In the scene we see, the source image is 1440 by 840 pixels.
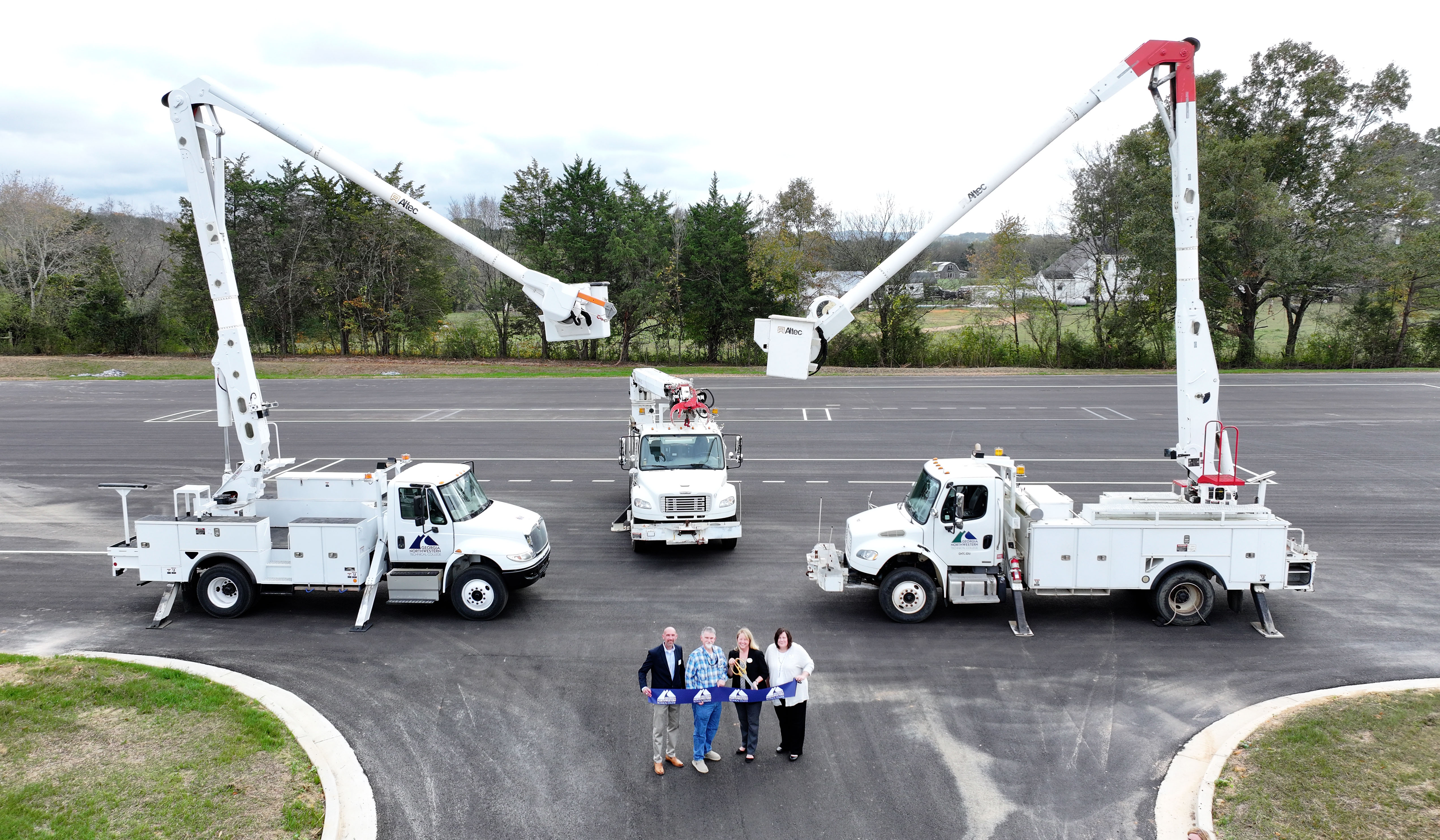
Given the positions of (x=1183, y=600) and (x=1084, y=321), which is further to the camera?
(x=1084, y=321)

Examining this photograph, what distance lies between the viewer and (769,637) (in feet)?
43.8

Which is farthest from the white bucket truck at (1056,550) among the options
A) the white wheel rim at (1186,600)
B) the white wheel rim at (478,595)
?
the white wheel rim at (478,595)

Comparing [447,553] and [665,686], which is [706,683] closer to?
[665,686]

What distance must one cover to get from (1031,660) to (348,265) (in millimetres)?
55839

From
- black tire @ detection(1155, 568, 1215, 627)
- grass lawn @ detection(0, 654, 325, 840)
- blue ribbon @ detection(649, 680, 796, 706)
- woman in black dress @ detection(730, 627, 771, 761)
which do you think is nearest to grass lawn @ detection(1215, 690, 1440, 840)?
black tire @ detection(1155, 568, 1215, 627)

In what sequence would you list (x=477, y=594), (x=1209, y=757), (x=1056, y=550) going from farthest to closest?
1. (x=477, y=594)
2. (x=1056, y=550)
3. (x=1209, y=757)

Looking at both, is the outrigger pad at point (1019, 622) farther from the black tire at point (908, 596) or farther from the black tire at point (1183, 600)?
the black tire at point (1183, 600)

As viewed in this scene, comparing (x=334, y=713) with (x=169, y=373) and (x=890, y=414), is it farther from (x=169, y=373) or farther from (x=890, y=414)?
(x=169, y=373)

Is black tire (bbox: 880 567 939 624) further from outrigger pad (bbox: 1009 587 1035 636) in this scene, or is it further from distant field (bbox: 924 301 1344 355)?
distant field (bbox: 924 301 1344 355)

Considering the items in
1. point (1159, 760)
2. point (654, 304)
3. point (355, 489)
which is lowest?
point (1159, 760)

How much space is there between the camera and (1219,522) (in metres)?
13.3

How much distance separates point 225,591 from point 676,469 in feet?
26.5

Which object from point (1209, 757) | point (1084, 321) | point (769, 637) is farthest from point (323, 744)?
point (1084, 321)

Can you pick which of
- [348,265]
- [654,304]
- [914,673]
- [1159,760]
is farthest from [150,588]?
[348,265]
